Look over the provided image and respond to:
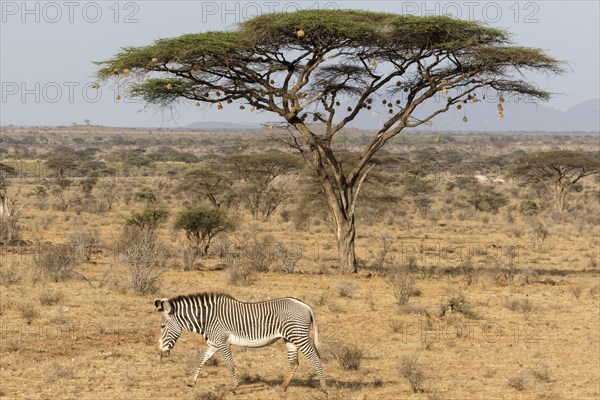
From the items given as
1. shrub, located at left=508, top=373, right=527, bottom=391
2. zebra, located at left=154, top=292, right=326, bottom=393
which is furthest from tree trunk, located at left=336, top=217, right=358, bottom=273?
zebra, located at left=154, top=292, right=326, bottom=393

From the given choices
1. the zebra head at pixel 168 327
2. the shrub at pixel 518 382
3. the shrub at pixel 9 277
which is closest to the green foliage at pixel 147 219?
the shrub at pixel 9 277

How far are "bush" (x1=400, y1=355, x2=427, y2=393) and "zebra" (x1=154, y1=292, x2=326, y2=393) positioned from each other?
1.42 meters

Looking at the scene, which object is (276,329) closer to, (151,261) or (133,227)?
(151,261)

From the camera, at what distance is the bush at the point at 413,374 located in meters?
11.5

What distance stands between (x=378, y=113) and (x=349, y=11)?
2581 millimetres

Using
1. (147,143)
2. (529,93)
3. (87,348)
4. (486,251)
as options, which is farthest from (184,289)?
(147,143)

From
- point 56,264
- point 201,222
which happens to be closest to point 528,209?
point 201,222

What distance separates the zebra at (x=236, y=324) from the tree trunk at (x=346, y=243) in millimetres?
10918

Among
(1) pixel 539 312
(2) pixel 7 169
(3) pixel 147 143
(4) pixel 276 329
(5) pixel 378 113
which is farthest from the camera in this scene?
(3) pixel 147 143

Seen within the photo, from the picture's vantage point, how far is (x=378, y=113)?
807 inches

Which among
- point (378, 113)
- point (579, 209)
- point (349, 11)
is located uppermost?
point (349, 11)

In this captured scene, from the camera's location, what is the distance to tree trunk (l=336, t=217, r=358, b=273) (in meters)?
21.7

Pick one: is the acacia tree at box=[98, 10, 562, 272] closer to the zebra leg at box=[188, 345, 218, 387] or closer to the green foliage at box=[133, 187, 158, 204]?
the zebra leg at box=[188, 345, 218, 387]

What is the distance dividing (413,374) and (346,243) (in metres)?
10.3
